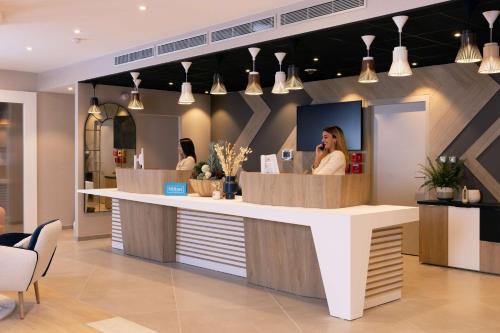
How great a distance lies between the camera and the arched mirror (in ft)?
31.0

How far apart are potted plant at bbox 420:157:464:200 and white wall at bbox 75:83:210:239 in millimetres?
4928

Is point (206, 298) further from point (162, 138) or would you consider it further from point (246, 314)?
point (162, 138)

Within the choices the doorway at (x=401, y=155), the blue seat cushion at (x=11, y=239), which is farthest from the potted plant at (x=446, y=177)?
the blue seat cushion at (x=11, y=239)

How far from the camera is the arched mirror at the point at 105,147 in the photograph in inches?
372

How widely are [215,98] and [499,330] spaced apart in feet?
24.8

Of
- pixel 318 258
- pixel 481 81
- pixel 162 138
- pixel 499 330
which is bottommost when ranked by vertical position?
pixel 499 330

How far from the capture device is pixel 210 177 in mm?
6578

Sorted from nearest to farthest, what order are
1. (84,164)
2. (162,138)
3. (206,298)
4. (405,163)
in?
(206,298), (405,163), (84,164), (162,138)

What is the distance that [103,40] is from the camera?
24.8 ft

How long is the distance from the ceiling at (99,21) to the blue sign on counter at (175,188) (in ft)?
6.55

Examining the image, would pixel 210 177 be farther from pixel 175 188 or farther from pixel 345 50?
pixel 345 50

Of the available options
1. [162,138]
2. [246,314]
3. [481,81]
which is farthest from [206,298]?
[162,138]

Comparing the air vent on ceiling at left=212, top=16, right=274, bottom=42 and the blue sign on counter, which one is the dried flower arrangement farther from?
the air vent on ceiling at left=212, top=16, right=274, bottom=42

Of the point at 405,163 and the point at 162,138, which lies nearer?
the point at 405,163
